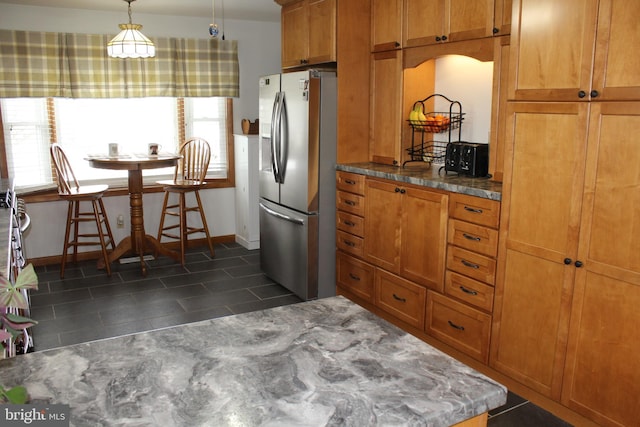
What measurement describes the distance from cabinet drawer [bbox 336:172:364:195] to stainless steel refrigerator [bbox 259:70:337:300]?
58 millimetres

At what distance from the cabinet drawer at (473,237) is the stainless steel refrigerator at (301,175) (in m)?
1.22

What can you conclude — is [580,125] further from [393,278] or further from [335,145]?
[335,145]

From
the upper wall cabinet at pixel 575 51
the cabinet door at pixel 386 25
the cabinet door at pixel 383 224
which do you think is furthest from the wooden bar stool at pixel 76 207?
the upper wall cabinet at pixel 575 51

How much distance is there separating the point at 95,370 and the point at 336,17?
3.30m

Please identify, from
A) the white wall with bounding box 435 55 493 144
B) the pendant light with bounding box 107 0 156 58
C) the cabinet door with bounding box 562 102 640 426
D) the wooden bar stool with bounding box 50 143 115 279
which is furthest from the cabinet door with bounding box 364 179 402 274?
the wooden bar stool with bounding box 50 143 115 279

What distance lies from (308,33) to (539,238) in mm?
2553

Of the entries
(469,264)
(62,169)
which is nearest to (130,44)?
(62,169)

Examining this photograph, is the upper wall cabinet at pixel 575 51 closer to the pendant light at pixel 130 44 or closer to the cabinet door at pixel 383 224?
the cabinet door at pixel 383 224

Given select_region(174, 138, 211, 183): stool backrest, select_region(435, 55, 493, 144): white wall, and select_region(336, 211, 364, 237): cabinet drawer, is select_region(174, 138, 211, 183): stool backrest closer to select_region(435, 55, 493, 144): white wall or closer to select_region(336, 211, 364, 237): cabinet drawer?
select_region(336, 211, 364, 237): cabinet drawer

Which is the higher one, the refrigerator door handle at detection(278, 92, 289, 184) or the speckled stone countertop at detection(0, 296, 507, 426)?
the refrigerator door handle at detection(278, 92, 289, 184)

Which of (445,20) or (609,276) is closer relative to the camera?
(609,276)

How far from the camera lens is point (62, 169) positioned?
4875mm

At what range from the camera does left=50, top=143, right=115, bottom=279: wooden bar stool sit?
470cm

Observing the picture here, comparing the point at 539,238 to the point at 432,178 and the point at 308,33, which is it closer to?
the point at 432,178
